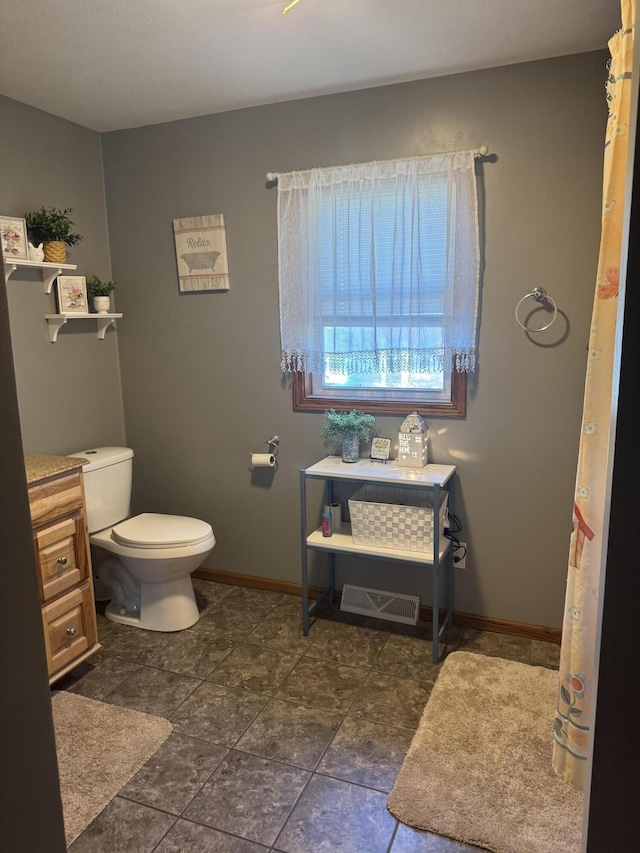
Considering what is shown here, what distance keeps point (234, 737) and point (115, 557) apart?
48.2 inches

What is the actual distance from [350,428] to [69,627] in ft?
4.70

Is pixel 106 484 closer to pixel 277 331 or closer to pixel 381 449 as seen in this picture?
pixel 277 331

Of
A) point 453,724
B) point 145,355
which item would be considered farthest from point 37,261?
point 453,724

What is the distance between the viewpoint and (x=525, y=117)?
2.43 m

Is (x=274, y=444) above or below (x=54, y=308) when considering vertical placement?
below

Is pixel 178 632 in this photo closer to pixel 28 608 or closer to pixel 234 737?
pixel 234 737

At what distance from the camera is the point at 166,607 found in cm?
287

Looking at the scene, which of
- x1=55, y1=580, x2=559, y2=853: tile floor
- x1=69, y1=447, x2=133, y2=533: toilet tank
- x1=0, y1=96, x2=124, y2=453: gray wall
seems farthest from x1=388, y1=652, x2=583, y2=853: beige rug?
x1=0, y1=96, x2=124, y2=453: gray wall

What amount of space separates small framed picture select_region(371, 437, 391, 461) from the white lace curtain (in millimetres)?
328

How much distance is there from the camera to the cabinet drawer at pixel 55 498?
224 cm

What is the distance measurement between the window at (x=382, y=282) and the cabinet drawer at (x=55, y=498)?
112cm

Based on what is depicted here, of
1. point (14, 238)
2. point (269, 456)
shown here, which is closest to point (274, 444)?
point (269, 456)

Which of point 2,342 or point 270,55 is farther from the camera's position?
point 270,55

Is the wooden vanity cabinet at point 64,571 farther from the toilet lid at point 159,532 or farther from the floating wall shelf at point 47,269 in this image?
the floating wall shelf at point 47,269
